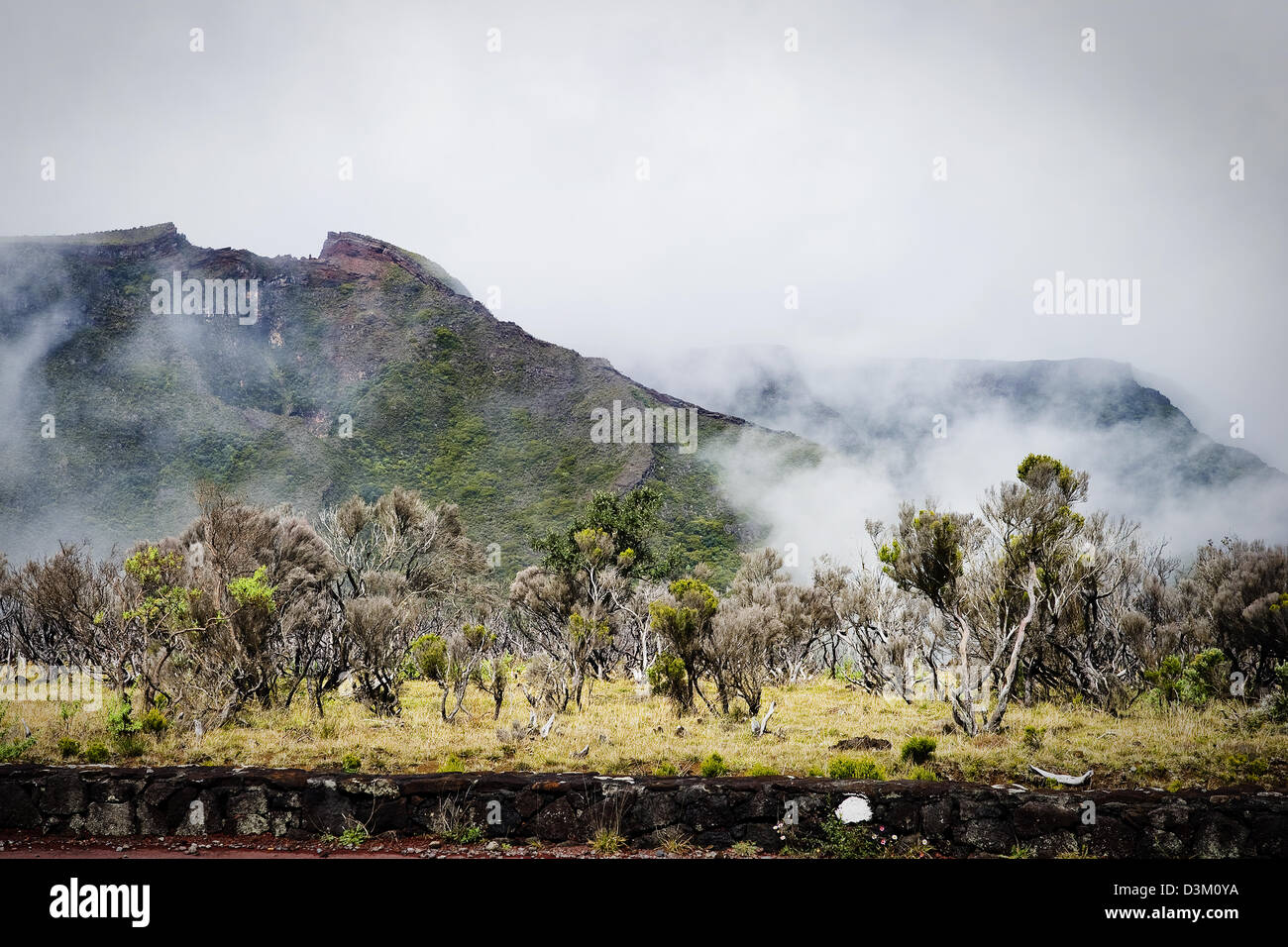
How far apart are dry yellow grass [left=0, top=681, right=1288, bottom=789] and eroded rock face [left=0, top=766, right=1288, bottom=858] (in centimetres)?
204

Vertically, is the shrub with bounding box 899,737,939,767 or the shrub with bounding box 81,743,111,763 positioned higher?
the shrub with bounding box 81,743,111,763

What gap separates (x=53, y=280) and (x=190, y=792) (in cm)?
9822

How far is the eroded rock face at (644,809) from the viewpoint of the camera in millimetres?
7824

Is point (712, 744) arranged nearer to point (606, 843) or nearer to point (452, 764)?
point (452, 764)

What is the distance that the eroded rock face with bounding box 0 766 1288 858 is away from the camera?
25.7 ft

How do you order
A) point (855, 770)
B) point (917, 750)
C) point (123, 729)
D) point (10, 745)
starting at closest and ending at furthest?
1. point (855, 770)
2. point (917, 750)
3. point (10, 745)
4. point (123, 729)

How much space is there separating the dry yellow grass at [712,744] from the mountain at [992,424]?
34424 mm

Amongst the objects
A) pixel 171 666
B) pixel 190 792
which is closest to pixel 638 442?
pixel 171 666

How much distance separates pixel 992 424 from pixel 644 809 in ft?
400

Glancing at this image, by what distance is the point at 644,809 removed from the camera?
8469mm

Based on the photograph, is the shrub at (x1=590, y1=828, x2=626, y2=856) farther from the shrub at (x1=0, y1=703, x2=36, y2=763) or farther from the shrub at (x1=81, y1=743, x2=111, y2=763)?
the shrub at (x1=0, y1=703, x2=36, y2=763)

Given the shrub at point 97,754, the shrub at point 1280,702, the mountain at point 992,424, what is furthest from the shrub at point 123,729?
the mountain at point 992,424

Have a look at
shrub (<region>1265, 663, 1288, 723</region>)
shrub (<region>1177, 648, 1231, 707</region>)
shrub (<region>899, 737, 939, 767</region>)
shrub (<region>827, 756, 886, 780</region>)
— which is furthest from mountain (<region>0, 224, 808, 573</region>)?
shrub (<region>827, 756, 886, 780</region>)

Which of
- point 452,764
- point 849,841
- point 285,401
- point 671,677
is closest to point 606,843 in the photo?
point 849,841
